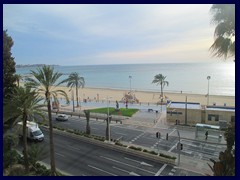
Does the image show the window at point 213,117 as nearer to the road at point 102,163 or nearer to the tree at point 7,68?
the road at point 102,163

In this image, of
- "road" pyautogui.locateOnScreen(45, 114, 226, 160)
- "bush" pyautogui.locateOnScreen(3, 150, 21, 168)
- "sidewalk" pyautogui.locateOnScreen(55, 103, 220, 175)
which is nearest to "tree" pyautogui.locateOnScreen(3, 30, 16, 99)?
"bush" pyautogui.locateOnScreen(3, 150, 21, 168)

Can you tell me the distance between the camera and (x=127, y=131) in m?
30.8

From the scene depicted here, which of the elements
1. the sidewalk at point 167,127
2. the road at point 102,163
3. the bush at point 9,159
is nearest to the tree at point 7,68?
the road at point 102,163

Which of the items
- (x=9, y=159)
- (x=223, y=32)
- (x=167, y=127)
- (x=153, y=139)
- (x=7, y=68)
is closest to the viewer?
(x=223, y=32)

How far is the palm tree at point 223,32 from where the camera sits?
1198 centimetres

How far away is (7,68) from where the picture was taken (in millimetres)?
23828

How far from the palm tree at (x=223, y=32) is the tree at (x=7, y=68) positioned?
20117 millimetres

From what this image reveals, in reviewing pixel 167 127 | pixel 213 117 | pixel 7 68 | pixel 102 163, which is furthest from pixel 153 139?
pixel 7 68

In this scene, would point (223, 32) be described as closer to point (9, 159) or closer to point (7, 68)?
point (9, 159)

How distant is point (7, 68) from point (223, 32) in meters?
20.8

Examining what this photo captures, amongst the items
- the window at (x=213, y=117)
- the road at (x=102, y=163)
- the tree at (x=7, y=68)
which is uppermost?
the tree at (x=7, y=68)

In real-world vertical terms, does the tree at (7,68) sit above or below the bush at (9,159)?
above

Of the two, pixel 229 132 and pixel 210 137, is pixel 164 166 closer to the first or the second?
pixel 229 132

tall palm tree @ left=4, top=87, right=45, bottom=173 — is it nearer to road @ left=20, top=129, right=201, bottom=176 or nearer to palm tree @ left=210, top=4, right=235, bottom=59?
road @ left=20, top=129, right=201, bottom=176
